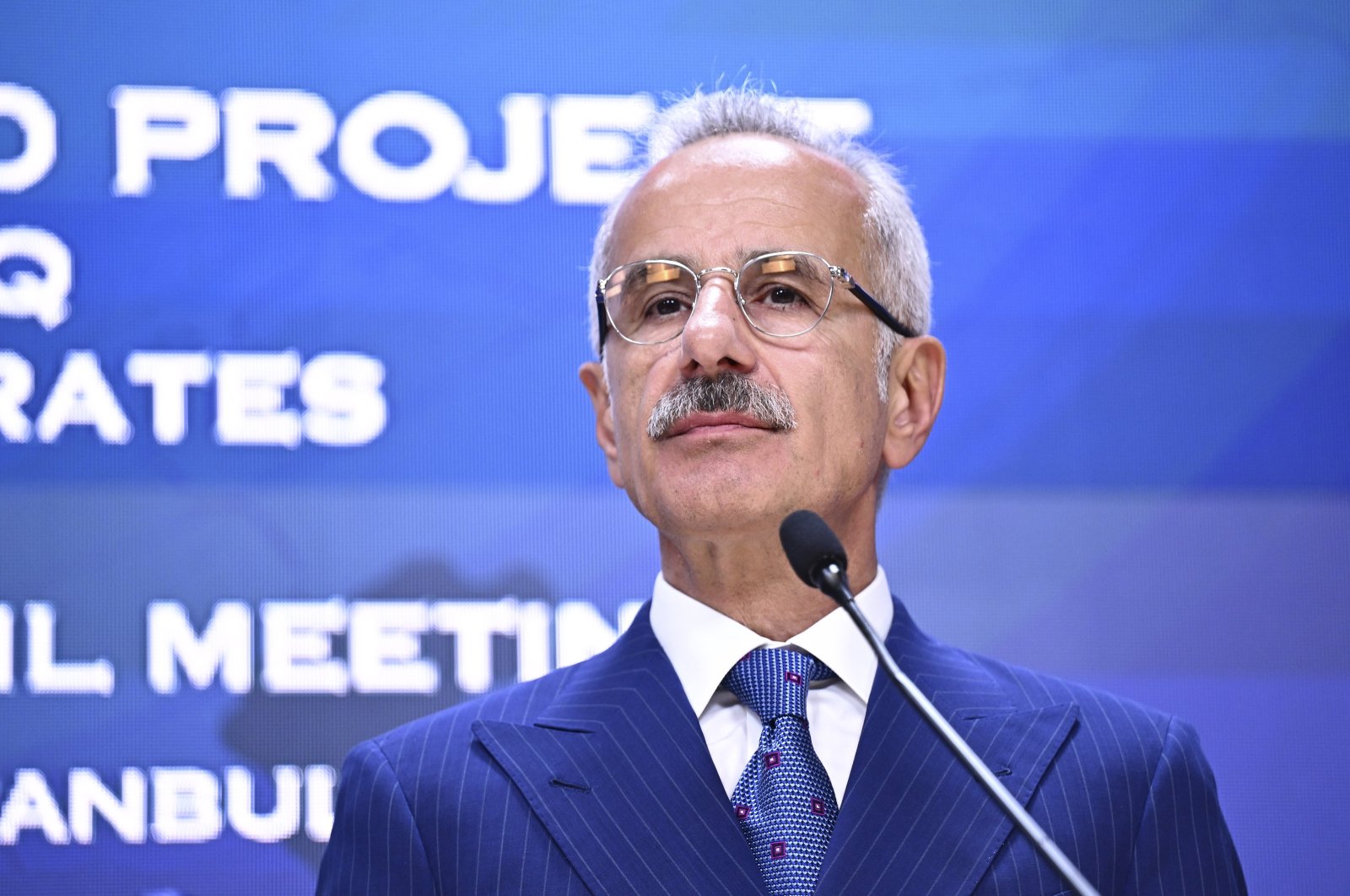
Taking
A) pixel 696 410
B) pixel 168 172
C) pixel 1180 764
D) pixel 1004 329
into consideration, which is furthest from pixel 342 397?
pixel 1180 764

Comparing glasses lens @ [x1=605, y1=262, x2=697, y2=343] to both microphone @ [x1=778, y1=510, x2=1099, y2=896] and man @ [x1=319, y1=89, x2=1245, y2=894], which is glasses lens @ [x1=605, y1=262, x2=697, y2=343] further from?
microphone @ [x1=778, y1=510, x2=1099, y2=896]

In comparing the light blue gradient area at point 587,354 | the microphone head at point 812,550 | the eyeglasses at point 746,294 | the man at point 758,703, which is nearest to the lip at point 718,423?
the man at point 758,703

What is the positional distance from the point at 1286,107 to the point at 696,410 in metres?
1.61

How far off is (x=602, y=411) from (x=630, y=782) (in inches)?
21.8

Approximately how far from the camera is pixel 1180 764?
5.84 feet

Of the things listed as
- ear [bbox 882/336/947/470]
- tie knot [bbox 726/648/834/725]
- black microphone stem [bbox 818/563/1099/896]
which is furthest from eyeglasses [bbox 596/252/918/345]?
black microphone stem [bbox 818/563/1099/896]

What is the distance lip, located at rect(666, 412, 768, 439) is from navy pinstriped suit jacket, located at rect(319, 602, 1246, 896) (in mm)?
283

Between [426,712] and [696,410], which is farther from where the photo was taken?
[426,712]

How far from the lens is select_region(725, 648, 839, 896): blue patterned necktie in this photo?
1.64m

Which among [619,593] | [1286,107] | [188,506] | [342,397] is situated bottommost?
[619,593]

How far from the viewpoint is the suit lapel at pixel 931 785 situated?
1.62 metres

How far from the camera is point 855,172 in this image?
2053 mm

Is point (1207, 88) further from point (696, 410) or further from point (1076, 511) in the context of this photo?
point (696, 410)

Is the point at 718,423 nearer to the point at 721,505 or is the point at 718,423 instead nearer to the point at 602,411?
the point at 721,505
